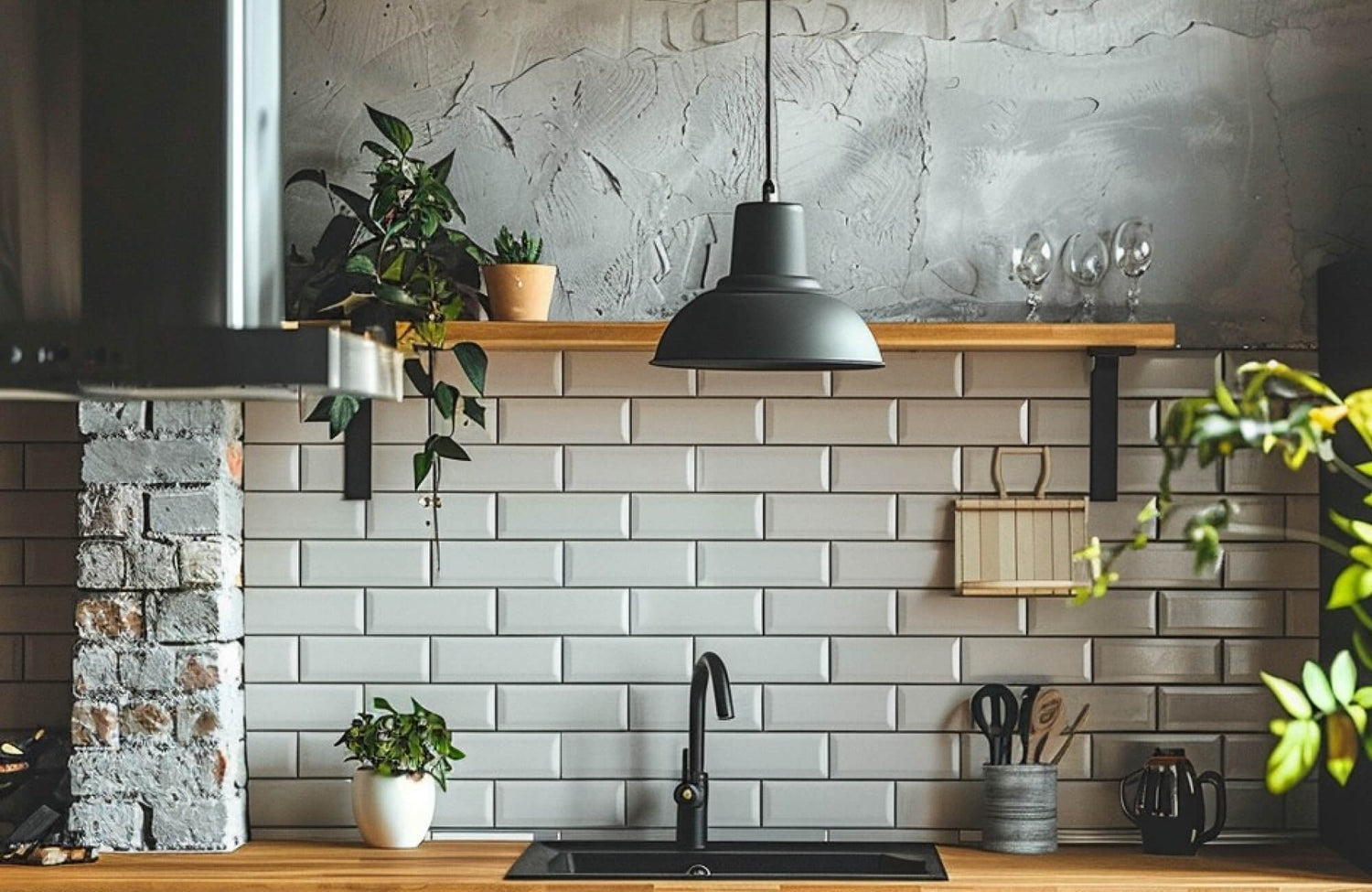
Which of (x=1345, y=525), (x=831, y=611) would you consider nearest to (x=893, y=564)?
(x=831, y=611)

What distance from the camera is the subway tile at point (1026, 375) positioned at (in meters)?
3.39

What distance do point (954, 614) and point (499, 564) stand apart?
0.92m

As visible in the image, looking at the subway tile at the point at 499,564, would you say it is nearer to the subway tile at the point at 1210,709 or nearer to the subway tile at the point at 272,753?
the subway tile at the point at 272,753

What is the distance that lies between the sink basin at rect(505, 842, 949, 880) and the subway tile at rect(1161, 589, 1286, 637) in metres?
0.67

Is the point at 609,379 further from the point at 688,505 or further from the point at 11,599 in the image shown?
the point at 11,599

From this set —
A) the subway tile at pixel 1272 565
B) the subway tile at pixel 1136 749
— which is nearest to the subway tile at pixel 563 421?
the subway tile at pixel 1136 749

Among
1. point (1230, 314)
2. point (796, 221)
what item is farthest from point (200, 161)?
point (1230, 314)

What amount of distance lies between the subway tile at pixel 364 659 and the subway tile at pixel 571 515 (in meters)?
0.32

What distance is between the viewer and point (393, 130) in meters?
3.20

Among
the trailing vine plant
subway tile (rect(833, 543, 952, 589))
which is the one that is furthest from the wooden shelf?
the trailing vine plant

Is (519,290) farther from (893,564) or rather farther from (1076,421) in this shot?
(1076,421)

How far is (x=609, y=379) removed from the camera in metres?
3.40

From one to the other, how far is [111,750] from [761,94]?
181 cm

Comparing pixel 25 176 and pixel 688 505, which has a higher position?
pixel 25 176
